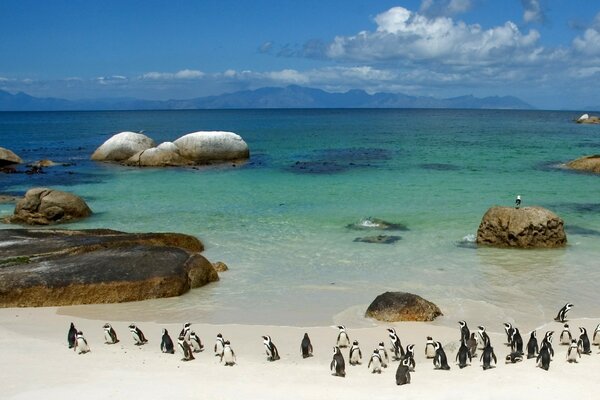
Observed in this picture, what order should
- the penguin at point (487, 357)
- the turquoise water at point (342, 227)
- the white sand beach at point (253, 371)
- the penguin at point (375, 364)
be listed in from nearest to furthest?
the white sand beach at point (253, 371) → the penguin at point (375, 364) → the penguin at point (487, 357) → the turquoise water at point (342, 227)

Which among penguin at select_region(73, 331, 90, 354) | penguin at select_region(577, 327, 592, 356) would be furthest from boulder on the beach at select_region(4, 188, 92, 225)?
penguin at select_region(577, 327, 592, 356)

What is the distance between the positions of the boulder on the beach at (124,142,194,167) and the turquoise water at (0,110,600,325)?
5.03 feet

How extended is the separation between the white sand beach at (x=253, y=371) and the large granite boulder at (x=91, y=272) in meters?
1.28

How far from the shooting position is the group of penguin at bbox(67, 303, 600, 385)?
1088cm

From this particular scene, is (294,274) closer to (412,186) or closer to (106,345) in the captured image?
(106,345)

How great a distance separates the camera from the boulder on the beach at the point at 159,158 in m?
42.4

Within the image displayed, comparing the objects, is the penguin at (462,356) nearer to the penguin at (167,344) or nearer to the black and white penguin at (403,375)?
the black and white penguin at (403,375)

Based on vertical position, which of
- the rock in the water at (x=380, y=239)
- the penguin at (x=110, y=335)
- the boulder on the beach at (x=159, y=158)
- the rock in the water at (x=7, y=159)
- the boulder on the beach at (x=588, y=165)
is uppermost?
the boulder on the beach at (x=588, y=165)

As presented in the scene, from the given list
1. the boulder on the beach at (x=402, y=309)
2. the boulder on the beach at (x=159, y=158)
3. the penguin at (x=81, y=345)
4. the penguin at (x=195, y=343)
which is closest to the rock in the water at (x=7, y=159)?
the boulder on the beach at (x=159, y=158)

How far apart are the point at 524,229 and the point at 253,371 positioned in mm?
11892

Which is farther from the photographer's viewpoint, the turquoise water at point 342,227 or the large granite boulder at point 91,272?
the turquoise water at point 342,227

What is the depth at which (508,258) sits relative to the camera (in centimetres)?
1902

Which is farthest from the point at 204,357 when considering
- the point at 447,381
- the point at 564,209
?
the point at 564,209

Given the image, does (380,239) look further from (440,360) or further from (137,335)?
(137,335)
